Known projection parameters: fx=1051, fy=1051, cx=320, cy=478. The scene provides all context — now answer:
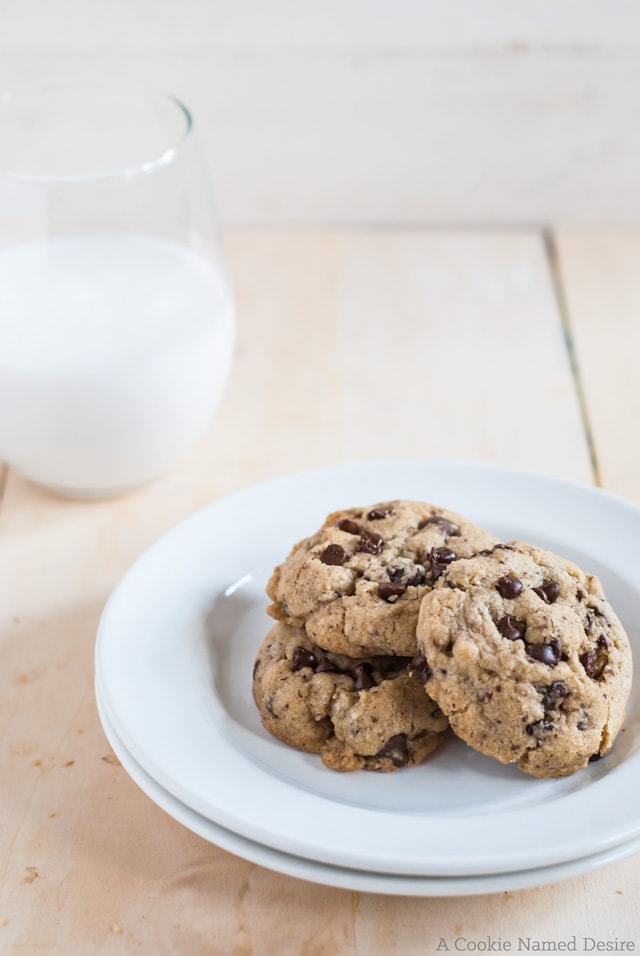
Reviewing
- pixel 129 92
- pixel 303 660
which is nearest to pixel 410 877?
pixel 303 660

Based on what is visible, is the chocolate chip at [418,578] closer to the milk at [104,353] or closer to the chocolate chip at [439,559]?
the chocolate chip at [439,559]

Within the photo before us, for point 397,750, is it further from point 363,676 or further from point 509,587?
point 509,587

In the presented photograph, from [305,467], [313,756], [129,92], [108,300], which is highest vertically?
[129,92]

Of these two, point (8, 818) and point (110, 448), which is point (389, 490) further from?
point (8, 818)

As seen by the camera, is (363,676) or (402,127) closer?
(363,676)

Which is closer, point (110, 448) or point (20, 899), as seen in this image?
point (20, 899)

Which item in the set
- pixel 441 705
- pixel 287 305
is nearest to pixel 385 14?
pixel 287 305

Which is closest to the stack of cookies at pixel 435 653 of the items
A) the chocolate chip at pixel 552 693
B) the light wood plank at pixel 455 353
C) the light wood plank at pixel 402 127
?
the chocolate chip at pixel 552 693
